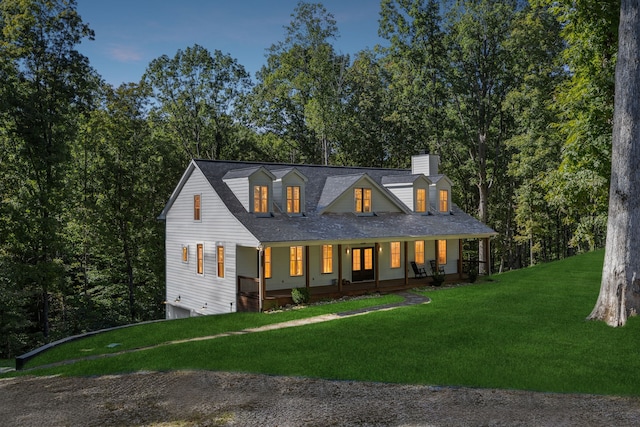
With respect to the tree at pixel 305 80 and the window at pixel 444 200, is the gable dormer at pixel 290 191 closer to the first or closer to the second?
the window at pixel 444 200

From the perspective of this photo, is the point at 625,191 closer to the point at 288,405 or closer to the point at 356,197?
the point at 288,405

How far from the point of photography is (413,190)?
26531 millimetres

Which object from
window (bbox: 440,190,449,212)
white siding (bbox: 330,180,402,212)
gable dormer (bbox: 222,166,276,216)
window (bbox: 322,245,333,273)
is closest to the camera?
gable dormer (bbox: 222,166,276,216)

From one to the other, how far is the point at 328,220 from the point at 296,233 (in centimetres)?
281

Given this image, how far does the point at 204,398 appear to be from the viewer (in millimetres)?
9117

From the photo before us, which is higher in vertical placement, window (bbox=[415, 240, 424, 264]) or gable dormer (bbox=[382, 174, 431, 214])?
gable dormer (bbox=[382, 174, 431, 214])

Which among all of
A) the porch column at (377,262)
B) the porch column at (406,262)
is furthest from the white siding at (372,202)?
the porch column at (406,262)

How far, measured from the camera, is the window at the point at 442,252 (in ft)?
87.1

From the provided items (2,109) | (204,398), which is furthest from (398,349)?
(2,109)

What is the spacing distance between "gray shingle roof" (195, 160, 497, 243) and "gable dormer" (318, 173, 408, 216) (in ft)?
0.23

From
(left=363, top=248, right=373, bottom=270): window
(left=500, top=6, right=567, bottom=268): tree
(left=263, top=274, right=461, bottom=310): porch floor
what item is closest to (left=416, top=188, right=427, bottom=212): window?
(left=263, top=274, right=461, bottom=310): porch floor

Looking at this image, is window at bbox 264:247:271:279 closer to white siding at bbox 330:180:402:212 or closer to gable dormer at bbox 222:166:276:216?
gable dormer at bbox 222:166:276:216

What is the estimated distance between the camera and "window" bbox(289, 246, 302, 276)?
2148 cm

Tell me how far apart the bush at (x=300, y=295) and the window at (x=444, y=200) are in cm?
1100
